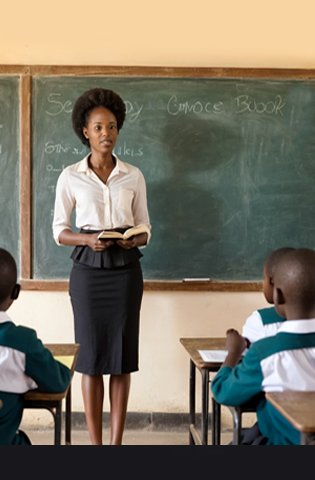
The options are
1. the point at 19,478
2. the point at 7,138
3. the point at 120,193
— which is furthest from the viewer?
the point at 7,138

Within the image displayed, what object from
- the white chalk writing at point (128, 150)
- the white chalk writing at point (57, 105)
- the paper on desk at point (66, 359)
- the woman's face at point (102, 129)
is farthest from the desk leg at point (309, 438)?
the white chalk writing at point (57, 105)

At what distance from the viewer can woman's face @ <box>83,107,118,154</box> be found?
11.0ft

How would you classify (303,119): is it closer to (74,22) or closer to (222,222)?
(222,222)

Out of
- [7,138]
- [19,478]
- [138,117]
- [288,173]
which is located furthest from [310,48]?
[19,478]

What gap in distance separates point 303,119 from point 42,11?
1.73 m

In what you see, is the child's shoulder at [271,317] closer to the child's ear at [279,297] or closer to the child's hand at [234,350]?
the child's hand at [234,350]

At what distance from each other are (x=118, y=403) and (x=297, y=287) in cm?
172

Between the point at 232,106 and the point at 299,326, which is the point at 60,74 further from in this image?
the point at 299,326

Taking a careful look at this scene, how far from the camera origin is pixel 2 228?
13.0ft

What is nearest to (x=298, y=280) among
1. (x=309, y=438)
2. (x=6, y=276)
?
(x=309, y=438)

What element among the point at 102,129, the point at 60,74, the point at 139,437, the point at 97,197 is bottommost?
the point at 139,437

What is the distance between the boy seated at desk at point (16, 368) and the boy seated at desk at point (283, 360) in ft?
1.75

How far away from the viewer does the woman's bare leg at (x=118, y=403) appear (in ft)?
11.2

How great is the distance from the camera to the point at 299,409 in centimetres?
171
